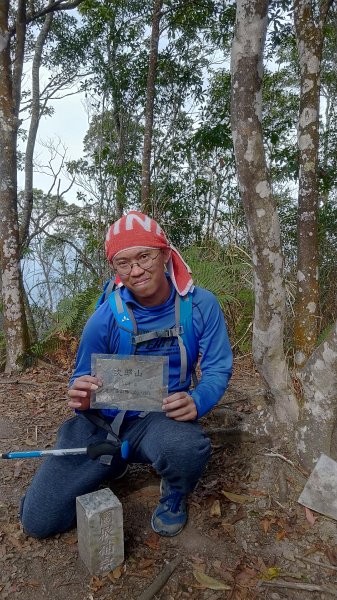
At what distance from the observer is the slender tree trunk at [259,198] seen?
7.13 ft

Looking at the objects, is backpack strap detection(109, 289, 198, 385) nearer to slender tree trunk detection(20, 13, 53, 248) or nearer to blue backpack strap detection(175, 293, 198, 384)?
blue backpack strap detection(175, 293, 198, 384)

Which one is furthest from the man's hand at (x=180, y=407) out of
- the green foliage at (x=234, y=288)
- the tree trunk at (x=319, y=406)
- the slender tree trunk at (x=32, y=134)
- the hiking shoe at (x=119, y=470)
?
the slender tree trunk at (x=32, y=134)

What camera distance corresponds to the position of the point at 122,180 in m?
8.55

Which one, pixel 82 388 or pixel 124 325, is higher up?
pixel 124 325

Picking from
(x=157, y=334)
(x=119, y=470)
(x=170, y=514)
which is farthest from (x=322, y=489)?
(x=157, y=334)

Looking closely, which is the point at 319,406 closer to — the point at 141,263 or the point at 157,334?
the point at 157,334

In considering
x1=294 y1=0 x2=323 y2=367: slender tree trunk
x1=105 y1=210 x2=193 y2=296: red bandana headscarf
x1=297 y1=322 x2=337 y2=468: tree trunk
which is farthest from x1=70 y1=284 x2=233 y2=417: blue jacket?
x1=294 y1=0 x2=323 y2=367: slender tree trunk

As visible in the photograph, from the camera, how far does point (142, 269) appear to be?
80.7 inches

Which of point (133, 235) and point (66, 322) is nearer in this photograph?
point (133, 235)

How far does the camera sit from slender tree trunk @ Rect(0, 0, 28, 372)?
15.8ft

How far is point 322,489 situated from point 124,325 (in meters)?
1.31

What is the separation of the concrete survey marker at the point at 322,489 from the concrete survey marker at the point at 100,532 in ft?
3.17

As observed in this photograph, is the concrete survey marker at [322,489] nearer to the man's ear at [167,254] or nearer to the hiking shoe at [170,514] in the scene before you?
the hiking shoe at [170,514]

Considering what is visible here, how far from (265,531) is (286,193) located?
27.7 feet
